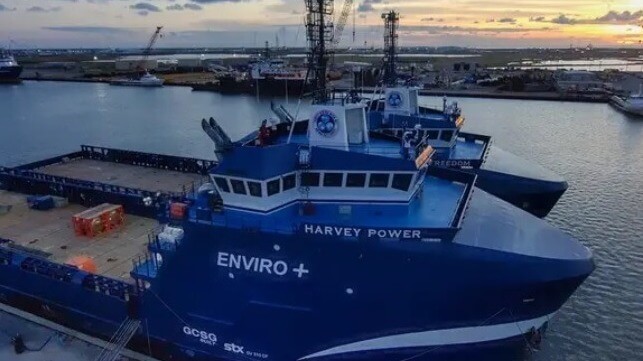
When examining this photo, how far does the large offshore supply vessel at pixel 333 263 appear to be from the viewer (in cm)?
1180

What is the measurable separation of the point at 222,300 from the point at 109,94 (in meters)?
99.4

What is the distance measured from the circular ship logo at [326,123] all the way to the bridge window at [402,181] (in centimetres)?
228

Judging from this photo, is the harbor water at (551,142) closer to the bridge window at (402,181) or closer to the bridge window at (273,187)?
the bridge window at (273,187)

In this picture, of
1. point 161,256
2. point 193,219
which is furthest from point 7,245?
point 193,219

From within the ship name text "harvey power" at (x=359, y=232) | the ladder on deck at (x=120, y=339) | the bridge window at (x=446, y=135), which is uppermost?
the bridge window at (x=446, y=135)

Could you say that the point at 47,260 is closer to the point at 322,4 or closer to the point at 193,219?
the point at 193,219

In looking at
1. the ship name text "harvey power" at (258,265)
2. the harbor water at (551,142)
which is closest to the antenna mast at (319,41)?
the harbor water at (551,142)

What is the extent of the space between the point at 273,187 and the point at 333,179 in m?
1.60

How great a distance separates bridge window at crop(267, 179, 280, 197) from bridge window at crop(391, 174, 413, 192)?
306 cm

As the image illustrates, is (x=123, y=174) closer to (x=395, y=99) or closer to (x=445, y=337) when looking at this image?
(x=395, y=99)

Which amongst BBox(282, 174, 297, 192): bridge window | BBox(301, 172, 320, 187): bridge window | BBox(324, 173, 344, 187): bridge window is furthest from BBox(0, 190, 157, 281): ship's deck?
BBox(324, 173, 344, 187): bridge window

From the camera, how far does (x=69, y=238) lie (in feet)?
65.6

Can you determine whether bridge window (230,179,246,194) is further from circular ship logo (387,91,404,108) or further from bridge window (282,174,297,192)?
circular ship logo (387,91,404,108)

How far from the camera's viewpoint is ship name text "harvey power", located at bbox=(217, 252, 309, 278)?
12.4 m
